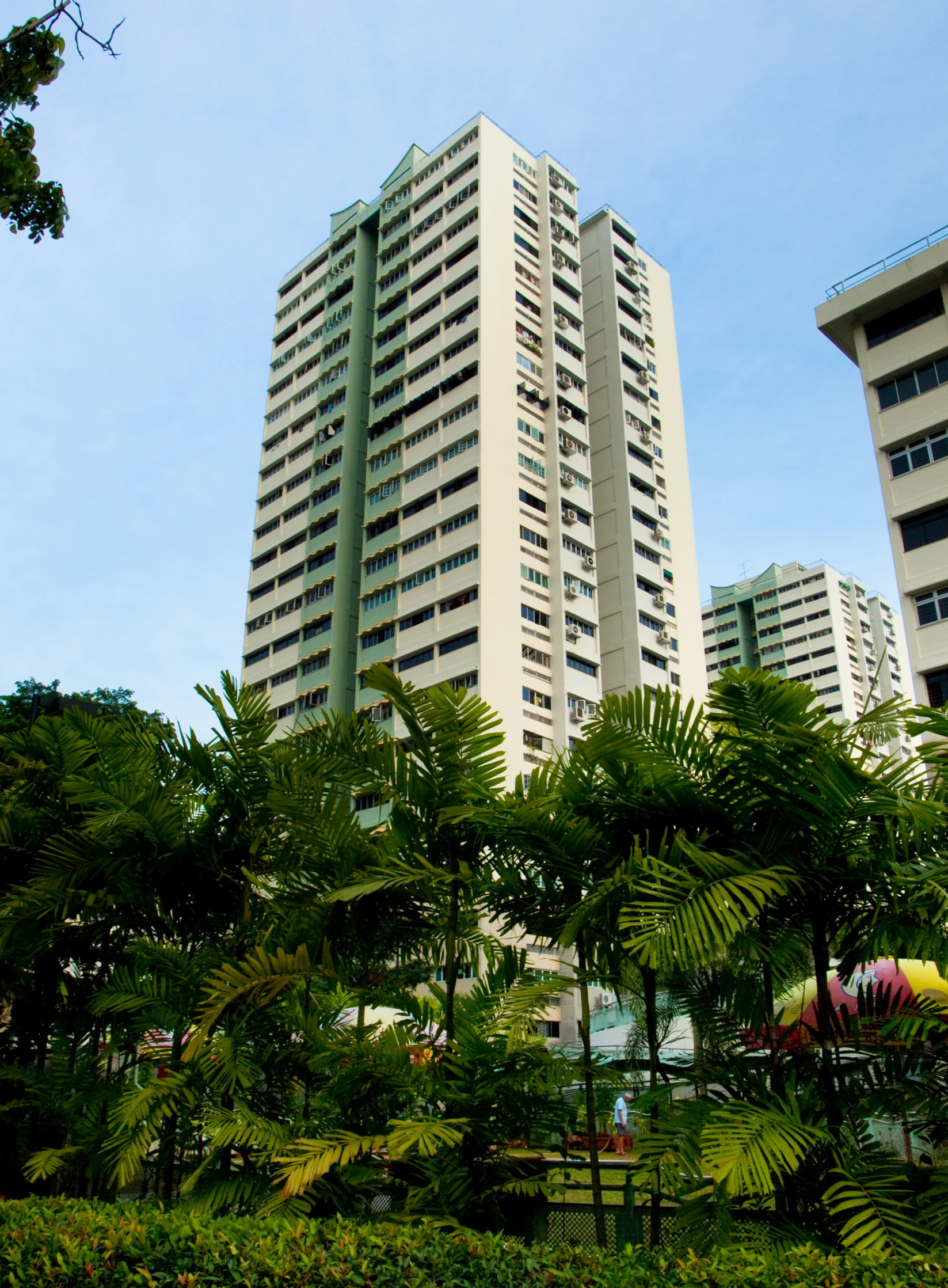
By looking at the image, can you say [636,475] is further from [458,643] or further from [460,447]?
[458,643]

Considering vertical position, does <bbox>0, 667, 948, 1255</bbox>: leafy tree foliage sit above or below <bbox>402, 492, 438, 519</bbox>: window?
below

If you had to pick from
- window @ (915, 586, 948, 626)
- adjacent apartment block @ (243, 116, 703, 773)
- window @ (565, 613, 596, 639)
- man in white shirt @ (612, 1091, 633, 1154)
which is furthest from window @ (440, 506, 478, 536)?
man in white shirt @ (612, 1091, 633, 1154)

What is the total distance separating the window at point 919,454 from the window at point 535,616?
21820 millimetres

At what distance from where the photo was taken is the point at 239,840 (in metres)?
6.72

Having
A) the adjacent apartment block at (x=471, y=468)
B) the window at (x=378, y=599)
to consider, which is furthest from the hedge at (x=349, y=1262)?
the window at (x=378, y=599)

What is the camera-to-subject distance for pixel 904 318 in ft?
83.3

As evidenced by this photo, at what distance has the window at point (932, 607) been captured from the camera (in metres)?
22.9

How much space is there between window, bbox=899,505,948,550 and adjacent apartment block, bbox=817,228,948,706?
0.06ft

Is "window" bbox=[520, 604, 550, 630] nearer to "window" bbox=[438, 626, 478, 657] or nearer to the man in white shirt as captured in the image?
"window" bbox=[438, 626, 478, 657]

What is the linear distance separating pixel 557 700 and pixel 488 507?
9.46 m

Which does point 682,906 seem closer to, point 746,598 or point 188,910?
point 188,910

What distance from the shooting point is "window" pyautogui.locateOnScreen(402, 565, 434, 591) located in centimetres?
4684

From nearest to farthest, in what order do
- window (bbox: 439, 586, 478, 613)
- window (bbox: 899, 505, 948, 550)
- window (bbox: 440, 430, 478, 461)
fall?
window (bbox: 899, 505, 948, 550)
window (bbox: 439, 586, 478, 613)
window (bbox: 440, 430, 478, 461)

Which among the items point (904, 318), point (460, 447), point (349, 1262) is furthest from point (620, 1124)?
point (460, 447)
